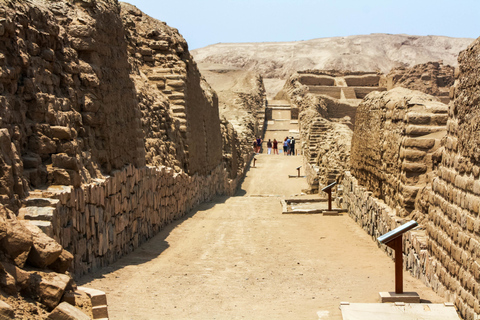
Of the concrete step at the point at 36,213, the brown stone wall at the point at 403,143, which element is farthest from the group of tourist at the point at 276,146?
the concrete step at the point at 36,213

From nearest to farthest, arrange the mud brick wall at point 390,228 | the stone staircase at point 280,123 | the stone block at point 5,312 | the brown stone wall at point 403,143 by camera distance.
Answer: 1. the stone block at point 5,312
2. the mud brick wall at point 390,228
3. the brown stone wall at point 403,143
4. the stone staircase at point 280,123

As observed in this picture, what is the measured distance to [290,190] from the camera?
19578 mm

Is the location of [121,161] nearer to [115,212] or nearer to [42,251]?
[115,212]

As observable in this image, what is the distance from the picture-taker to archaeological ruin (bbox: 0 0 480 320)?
13.9 ft

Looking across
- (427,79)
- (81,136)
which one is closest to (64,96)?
(81,136)

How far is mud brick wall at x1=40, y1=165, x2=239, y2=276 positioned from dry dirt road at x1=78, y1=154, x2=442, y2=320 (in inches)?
8.1

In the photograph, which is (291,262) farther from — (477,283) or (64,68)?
(64,68)

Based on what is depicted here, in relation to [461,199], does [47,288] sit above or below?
below

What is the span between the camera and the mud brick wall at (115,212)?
5.42 m

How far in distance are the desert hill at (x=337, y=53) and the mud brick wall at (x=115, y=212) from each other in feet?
207

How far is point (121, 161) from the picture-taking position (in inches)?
299

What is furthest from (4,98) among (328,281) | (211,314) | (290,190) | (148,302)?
(290,190)

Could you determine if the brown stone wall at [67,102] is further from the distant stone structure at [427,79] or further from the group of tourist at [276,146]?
the distant stone structure at [427,79]

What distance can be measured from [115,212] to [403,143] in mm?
4004
